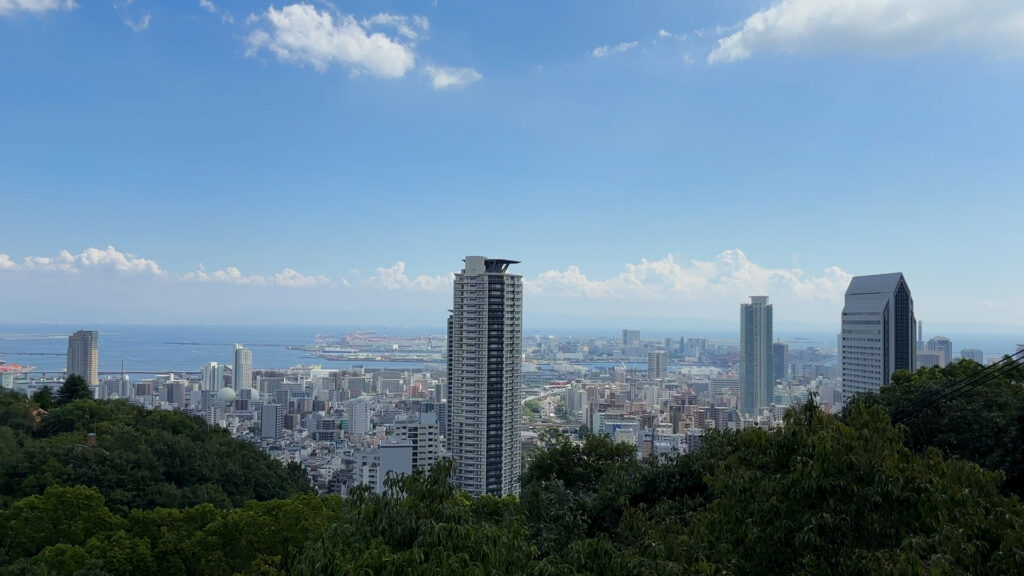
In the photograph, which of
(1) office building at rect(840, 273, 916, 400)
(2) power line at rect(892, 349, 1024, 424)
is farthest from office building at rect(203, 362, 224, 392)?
(2) power line at rect(892, 349, 1024, 424)

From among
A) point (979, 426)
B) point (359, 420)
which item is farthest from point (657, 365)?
point (979, 426)

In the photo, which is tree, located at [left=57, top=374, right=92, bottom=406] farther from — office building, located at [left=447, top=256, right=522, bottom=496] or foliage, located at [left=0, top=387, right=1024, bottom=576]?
foliage, located at [left=0, top=387, right=1024, bottom=576]

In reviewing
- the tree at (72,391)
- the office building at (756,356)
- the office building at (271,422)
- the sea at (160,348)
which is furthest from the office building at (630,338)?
the tree at (72,391)

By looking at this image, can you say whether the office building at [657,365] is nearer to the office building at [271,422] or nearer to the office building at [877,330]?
the office building at [271,422]

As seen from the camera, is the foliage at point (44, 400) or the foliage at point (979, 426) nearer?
the foliage at point (979, 426)

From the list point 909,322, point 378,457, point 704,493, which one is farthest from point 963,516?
point 909,322

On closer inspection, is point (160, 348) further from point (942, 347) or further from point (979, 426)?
point (979, 426)

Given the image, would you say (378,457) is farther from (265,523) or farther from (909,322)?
(909,322)
